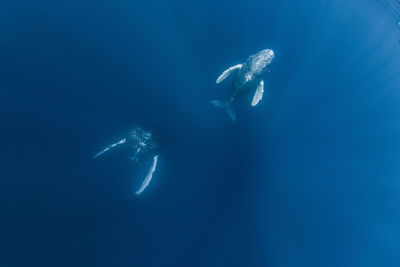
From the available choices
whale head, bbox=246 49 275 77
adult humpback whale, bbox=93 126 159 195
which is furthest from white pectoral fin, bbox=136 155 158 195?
whale head, bbox=246 49 275 77

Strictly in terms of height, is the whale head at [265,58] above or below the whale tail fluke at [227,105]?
above

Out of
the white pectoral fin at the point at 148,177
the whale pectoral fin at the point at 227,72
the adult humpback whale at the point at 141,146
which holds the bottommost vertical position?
the white pectoral fin at the point at 148,177

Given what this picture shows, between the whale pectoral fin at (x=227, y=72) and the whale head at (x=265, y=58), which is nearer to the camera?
the whale head at (x=265, y=58)

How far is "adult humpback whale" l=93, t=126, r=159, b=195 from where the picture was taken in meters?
10.5

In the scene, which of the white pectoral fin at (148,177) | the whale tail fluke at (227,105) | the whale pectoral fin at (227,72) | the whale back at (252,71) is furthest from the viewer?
the whale pectoral fin at (227,72)

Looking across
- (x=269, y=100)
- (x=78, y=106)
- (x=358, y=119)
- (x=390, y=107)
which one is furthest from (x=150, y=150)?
(x=390, y=107)

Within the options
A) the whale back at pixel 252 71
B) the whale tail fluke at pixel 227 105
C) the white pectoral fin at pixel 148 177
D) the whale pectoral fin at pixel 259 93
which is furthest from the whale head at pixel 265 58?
A: the white pectoral fin at pixel 148 177

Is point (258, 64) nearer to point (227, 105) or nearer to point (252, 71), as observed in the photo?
point (252, 71)

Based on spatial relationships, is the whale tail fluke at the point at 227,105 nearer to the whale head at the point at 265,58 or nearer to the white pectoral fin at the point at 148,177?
the whale head at the point at 265,58

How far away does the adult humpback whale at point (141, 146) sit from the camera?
1048 centimetres

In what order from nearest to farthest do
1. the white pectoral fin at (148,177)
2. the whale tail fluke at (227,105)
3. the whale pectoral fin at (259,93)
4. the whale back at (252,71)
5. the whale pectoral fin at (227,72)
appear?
the whale back at (252,71), the white pectoral fin at (148,177), the whale tail fluke at (227,105), the whale pectoral fin at (227,72), the whale pectoral fin at (259,93)

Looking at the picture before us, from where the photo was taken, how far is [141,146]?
1046 cm

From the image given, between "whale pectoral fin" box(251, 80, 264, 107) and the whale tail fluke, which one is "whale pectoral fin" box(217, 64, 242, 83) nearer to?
the whale tail fluke

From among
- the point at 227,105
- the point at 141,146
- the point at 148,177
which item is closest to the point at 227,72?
the point at 227,105
